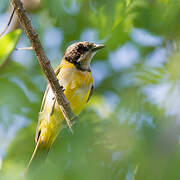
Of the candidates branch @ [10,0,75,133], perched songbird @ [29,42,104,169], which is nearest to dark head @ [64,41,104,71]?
perched songbird @ [29,42,104,169]

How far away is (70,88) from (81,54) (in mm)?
665

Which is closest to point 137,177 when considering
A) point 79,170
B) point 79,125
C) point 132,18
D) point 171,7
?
point 79,170

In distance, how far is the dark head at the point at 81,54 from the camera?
4.11 metres

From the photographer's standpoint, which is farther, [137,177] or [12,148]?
[12,148]

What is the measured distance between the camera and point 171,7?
2.03m

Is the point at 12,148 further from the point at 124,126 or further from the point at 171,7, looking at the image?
the point at 171,7

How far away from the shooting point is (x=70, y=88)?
374cm

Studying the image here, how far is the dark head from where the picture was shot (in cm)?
411

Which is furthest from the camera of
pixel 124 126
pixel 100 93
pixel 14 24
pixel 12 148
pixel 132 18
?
pixel 14 24

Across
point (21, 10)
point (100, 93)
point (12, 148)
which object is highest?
point (21, 10)

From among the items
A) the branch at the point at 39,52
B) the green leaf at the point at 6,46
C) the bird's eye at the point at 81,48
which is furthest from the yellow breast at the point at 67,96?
the green leaf at the point at 6,46

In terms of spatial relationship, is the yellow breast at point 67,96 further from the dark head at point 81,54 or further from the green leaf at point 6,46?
the green leaf at point 6,46

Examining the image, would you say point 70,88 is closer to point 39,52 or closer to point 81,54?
point 81,54

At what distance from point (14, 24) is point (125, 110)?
124 inches
